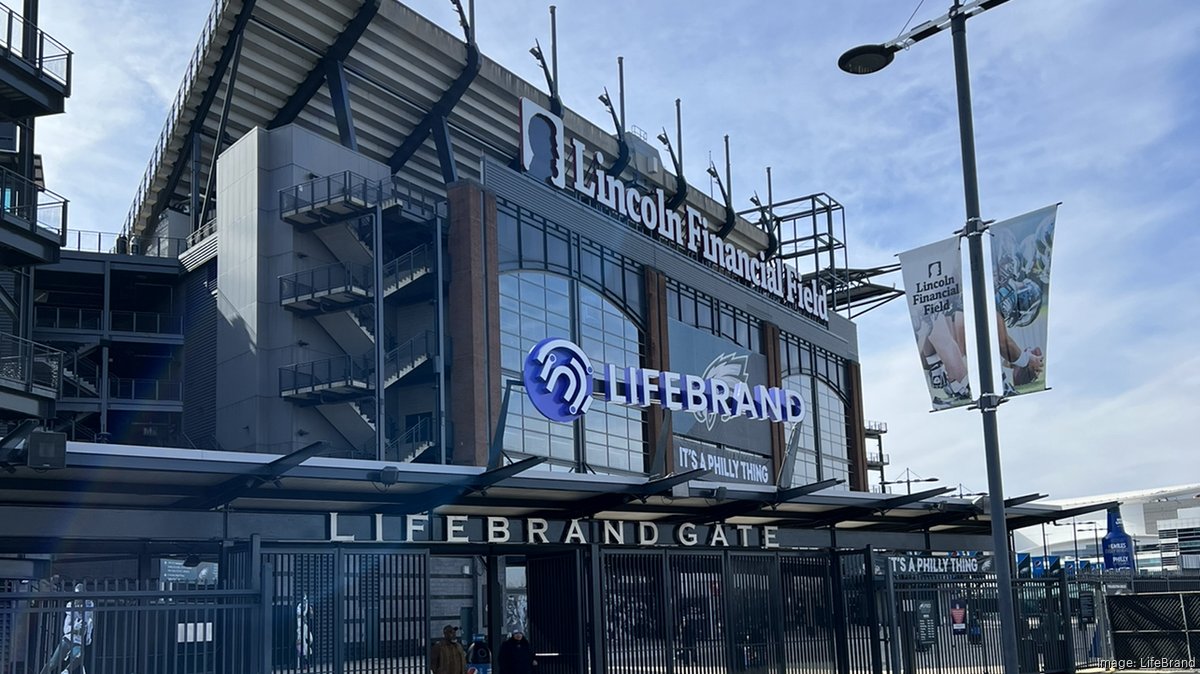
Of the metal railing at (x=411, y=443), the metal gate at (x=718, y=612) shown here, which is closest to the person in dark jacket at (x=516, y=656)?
the metal gate at (x=718, y=612)

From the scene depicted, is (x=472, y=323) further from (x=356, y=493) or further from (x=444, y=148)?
(x=356, y=493)

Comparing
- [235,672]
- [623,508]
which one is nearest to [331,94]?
[623,508]

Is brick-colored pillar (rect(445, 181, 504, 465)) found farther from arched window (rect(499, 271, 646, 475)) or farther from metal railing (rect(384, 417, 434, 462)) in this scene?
metal railing (rect(384, 417, 434, 462))

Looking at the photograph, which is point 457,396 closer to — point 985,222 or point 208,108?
point 208,108

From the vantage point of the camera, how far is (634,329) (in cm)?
4956

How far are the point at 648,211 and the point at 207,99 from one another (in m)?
17.7

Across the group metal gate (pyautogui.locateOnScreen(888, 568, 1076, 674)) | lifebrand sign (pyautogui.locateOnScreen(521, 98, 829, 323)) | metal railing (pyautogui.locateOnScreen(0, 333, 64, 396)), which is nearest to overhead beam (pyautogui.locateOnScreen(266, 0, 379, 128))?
lifebrand sign (pyautogui.locateOnScreen(521, 98, 829, 323))

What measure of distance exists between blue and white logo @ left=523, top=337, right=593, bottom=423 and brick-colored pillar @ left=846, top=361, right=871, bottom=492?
114ft

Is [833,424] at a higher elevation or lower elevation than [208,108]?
lower

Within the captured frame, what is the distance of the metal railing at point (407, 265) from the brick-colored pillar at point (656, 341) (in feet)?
34.8

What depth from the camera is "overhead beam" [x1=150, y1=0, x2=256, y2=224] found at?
144 feet

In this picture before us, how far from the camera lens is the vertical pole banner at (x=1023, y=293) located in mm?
13500

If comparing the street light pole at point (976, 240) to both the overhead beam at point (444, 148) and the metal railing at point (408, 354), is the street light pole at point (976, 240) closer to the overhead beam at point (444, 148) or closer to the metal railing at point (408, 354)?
the metal railing at point (408, 354)

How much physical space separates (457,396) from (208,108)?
16.7 meters
